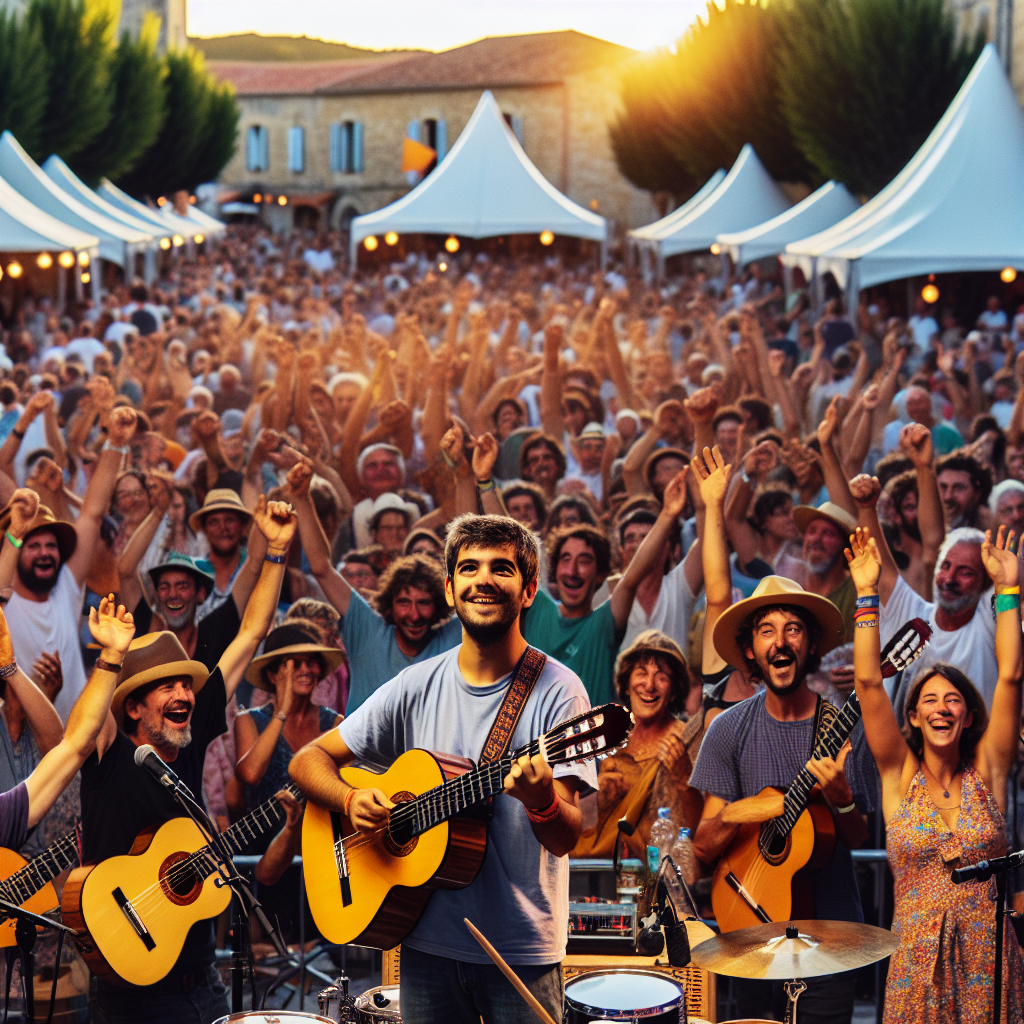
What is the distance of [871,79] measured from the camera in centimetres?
2389

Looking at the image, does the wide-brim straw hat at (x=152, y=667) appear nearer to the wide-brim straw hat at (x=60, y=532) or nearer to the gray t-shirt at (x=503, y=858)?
the wide-brim straw hat at (x=60, y=532)

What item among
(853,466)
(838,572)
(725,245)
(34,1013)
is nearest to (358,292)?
(725,245)

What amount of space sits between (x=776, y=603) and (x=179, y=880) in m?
2.15

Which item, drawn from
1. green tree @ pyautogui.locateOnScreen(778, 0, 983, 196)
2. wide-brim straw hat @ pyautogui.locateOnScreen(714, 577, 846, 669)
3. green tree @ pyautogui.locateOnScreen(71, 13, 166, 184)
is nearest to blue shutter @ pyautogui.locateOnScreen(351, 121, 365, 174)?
green tree @ pyautogui.locateOnScreen(71, 13, 166, 184)

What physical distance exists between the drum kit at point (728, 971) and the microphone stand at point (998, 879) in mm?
273

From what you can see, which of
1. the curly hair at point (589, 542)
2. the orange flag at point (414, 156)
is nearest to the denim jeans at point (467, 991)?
the curly hair at point (589, 542)

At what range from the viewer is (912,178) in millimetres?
16016

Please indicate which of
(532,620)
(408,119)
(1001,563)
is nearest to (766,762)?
(1001,563)

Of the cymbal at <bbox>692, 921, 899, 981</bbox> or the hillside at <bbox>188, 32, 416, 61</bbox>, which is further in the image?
the hillside at <bbox>188, 32, 416, 61</bbox>

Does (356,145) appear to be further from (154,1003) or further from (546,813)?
(546,813)

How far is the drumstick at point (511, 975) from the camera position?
306 cm

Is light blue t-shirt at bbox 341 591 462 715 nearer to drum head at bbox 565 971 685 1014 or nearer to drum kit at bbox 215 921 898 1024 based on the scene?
drum kit at bbox 215 921 898 1024

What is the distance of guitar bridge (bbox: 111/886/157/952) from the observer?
438 cm

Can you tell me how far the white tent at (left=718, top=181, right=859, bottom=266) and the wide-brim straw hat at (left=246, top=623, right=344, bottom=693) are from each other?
15.3m
